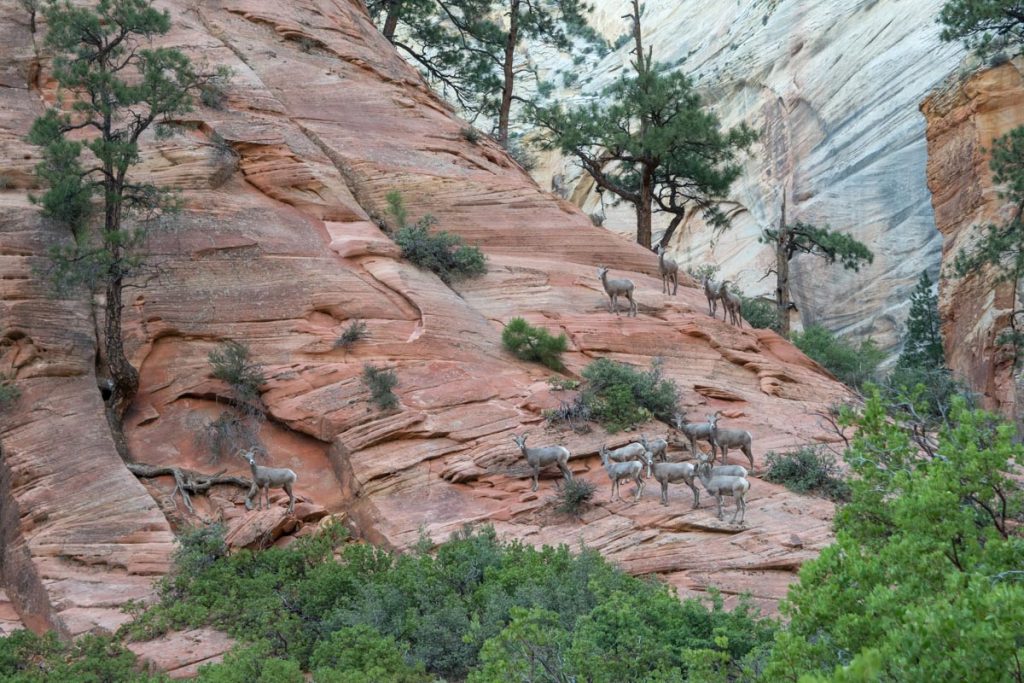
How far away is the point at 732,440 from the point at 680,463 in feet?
4.51

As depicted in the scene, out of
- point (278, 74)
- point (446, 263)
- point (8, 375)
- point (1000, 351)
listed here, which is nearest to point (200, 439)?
point (8, 375)

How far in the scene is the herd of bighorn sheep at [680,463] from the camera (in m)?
13.4

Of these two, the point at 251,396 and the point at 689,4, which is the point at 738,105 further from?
the point at 251,396

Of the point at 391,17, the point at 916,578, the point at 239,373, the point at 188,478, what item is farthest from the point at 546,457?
the point at 391,17

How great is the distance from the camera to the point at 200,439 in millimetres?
16094

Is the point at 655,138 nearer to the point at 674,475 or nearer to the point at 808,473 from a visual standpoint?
the point at 808,473

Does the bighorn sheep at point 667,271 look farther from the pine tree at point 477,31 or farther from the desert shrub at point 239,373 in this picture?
the pine tree at point 477,31

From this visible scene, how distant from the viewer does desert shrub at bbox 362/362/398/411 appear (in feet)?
52.2

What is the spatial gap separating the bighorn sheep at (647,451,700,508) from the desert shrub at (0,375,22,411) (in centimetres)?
904

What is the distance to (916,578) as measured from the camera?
6.86 metres

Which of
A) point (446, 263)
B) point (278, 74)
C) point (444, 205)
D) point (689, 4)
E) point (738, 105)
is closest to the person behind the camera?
point (446, 263)

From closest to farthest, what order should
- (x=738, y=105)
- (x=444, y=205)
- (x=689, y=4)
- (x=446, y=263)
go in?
(x=446, y=263)
(x=444, y=205)
(x=738, y=105)
(x=689, y=4)

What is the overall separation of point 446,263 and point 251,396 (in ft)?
16.8

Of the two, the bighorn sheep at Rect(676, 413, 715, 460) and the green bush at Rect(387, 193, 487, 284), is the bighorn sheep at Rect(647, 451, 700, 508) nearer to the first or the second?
the bighorn sheep at Rect(676, 413, 715, 460)
